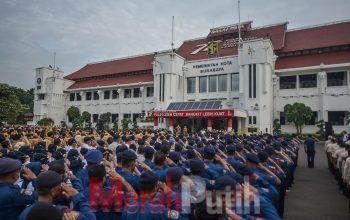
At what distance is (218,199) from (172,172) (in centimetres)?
71

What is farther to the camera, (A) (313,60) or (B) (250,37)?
(B) (250,37)

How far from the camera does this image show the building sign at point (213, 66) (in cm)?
3139

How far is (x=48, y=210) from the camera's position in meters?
1.89

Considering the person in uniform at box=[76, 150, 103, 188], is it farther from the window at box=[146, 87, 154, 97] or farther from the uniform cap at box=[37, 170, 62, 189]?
the window at box=[146, 87, 154, 97]

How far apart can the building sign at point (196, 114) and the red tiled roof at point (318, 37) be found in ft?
40.7

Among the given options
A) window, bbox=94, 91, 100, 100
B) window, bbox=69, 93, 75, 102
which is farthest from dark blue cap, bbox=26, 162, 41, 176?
window, bbox=69, 93, 75, 102

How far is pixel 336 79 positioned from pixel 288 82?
4602 millimetres

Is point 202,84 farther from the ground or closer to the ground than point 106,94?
farther from the ground

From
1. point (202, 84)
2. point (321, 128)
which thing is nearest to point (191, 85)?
point (202, 84)

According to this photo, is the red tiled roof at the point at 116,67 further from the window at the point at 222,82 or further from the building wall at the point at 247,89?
the window at the point at 222,82

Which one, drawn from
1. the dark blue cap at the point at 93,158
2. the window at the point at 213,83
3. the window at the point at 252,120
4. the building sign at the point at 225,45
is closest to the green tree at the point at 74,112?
the building sign at the point at 225,45

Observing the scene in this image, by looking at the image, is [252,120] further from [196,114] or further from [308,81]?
[308,81]

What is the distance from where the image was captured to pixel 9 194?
3.03 m

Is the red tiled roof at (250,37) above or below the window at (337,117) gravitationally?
above
